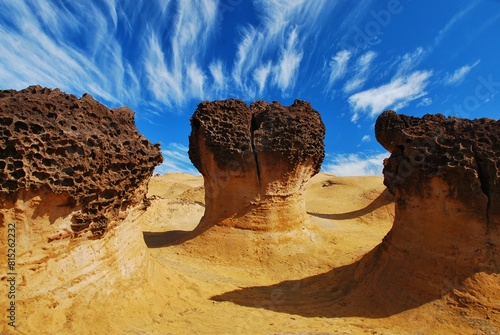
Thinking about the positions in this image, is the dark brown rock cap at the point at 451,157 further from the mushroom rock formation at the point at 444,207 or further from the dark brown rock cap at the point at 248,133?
the dark brown rock cap at the point at 248,133

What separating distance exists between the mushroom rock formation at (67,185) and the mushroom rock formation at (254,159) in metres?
3.87

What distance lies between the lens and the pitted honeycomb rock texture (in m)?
3.77

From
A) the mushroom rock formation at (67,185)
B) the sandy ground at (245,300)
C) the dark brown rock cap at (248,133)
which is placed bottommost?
the sandy ground at (245,300)

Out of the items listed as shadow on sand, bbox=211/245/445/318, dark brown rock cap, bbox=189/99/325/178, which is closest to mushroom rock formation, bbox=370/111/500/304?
shadow on sand, bbox=211/245/445/318

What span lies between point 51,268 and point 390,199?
1408 cm


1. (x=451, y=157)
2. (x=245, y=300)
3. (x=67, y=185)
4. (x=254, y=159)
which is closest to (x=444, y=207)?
(x=451, y=157)

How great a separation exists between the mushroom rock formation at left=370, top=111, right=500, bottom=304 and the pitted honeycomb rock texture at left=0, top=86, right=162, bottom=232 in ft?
13.7

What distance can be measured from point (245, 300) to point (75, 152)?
344 cm

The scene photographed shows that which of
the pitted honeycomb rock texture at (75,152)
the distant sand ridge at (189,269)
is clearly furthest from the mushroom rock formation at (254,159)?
the pitted honeycomb rock texture at (75,152)

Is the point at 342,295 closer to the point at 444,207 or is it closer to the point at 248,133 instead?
the point at 444,207

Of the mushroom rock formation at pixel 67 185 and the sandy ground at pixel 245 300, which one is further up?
the mushroom rock formation at pixel 67 185

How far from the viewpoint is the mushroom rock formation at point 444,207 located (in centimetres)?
464

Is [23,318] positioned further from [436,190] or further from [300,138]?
[300,138]

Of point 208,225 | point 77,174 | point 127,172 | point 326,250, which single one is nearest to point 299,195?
point 326,250
